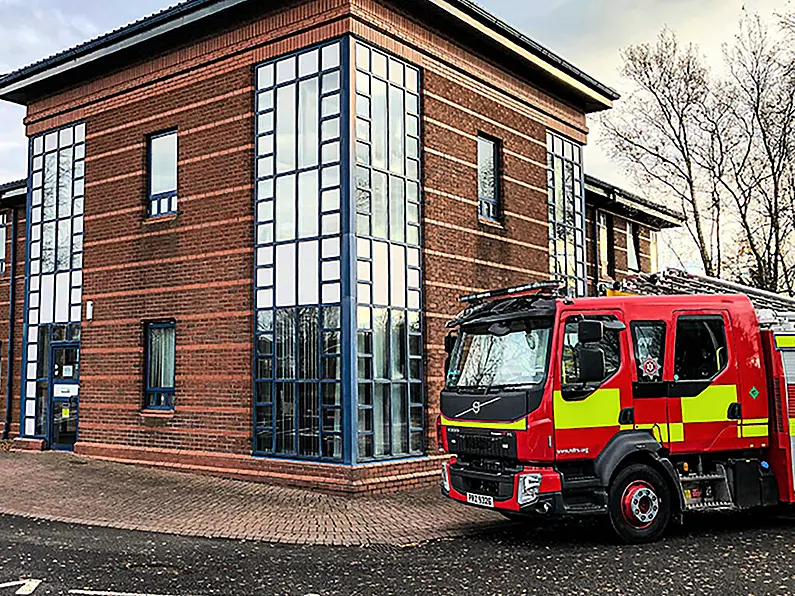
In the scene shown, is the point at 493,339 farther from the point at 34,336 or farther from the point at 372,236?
the point at 34,336

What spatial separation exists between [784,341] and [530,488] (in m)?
3.65

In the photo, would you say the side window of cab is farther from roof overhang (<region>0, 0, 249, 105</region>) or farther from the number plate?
roof overhang (<region>0, 0, 249, 105</region>)

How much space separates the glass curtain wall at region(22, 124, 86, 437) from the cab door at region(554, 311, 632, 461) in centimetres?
1140

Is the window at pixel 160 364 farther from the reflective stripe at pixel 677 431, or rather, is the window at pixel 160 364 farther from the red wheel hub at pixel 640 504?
the reflective stripe at pixel 677 431

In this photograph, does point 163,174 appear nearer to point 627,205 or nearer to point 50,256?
point 50,256

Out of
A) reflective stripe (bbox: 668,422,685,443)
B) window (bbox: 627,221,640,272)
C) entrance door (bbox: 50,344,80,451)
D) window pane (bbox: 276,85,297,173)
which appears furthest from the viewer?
window (bbox: 627,221,640,272)

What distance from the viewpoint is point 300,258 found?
46.0 feet

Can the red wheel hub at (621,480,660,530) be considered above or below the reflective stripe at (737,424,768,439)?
below

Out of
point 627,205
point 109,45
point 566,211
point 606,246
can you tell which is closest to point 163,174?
point 109,45

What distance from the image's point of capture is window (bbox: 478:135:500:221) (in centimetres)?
1686

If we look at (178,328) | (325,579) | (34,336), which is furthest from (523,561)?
(34,336)

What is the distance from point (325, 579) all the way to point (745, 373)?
537 cm

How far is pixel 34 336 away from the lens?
61.6 feet

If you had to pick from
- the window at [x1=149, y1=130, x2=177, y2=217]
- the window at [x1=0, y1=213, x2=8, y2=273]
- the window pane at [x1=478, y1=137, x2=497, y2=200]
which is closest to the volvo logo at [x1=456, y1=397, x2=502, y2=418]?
the window pane at [x1=478, y1=137, x2=497, y2=200]
